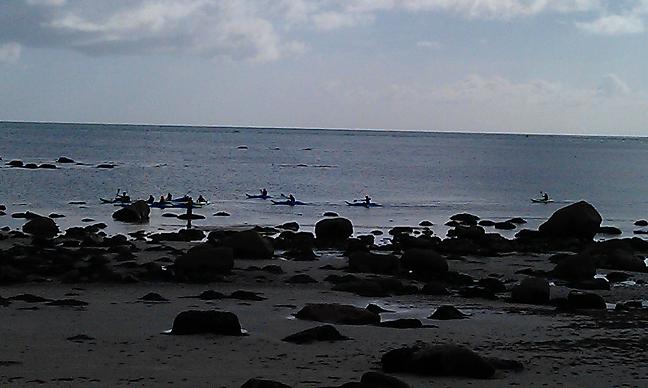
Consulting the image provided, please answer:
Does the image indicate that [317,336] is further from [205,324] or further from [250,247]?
[250,247]

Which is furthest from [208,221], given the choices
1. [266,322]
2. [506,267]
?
[266,322]

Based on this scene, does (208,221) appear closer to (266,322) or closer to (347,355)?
(266,322)

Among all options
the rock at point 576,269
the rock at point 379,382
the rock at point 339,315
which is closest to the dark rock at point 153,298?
the rock at point 339,315

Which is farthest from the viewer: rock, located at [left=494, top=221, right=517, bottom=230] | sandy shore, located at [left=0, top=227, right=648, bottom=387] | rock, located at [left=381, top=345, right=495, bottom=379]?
rock, located at [left=494, top=221, right=517, bottom=230]

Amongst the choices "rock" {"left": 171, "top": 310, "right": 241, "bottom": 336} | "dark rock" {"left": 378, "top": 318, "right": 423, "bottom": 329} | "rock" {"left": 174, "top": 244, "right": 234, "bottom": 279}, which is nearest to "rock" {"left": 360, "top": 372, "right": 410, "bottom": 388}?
"rock" {"left": 171, "top": 310, "right": 241, "bottom": 336}

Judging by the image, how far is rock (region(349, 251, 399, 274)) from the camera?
1047 inches

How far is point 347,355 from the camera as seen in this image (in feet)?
45.5

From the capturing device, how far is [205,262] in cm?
2505

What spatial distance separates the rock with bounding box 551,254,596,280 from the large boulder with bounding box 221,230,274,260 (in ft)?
29.7

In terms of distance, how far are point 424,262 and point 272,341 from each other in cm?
1192

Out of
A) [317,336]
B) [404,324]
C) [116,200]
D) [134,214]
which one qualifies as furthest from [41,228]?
[317,336]

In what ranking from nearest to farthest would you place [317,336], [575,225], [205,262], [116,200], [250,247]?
[317,336]
[205,262]
[250,247]
[575,225]
[116,200]

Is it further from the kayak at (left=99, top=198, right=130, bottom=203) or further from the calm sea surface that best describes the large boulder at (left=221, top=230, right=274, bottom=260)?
the kayak at (left=99, top=198, right=130, bottom=203)

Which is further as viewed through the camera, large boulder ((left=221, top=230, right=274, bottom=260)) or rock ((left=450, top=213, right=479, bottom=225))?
rock ((left=450, top=213, right=479, bottom=225))
